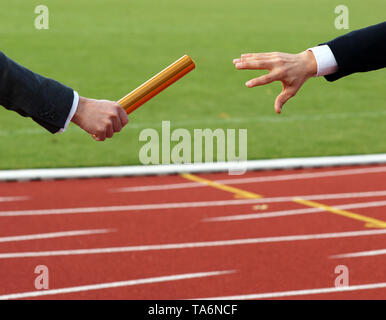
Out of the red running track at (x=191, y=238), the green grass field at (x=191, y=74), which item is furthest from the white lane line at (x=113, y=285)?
the green grass field at (x=191, y=74)

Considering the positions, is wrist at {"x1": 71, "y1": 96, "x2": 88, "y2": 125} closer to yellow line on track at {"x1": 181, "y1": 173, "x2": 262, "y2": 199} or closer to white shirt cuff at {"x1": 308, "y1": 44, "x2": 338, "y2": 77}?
white shirt cuff at {"x1": 308, "y1": 44, "x2": 338, "y2": 77}

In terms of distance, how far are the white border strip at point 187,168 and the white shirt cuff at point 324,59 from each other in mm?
3844

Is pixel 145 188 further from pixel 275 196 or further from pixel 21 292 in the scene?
Result: pixel 21 292

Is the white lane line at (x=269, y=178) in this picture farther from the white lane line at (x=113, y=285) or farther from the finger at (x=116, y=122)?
the finger at (x=116, y=122)

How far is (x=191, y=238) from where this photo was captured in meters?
5.35

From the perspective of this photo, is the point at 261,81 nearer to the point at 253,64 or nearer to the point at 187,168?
the point at 253,64

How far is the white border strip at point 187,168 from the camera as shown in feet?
22.2

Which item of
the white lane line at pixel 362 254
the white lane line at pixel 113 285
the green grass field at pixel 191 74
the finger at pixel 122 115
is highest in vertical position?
the green grass field at pixel 191 74

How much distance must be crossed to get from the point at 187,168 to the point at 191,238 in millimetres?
1737

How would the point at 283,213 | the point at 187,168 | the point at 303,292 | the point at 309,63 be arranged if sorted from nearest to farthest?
the point at 309,63 < the point at 303,292 < the point at 283,213 < the point at 187,168

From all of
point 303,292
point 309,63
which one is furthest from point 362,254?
point 309,63

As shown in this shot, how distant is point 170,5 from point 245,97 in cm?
1123

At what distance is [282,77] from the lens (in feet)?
9.82

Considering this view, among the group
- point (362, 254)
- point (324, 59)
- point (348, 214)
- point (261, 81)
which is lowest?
point (362, 254)
